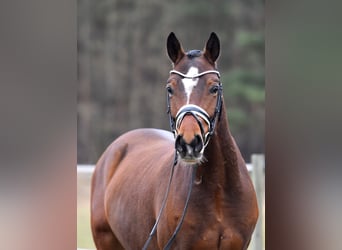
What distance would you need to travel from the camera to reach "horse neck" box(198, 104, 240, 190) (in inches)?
75.2

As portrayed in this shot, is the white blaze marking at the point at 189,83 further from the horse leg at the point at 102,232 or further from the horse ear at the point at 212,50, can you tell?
the horse leg at the point at 102,232

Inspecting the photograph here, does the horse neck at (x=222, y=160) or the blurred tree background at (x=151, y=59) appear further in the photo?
the blurred tree background at (x=151, y=59)

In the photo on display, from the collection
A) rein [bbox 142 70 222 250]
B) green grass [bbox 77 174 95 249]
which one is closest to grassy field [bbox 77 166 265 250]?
green grass [bbox 77 174 95 249]

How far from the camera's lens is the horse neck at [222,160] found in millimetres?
1911

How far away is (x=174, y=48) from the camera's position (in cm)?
191

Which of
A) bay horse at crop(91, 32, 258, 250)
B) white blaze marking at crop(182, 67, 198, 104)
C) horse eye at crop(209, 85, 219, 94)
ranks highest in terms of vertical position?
white blaze marking at crop(182, 67, 198, 104)

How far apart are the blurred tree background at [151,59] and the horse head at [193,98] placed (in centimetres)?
26

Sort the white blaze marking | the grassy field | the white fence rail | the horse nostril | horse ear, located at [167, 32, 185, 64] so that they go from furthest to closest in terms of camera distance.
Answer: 1. the grassy field
2. the white fence rail
3. horse ear, located at [167, 32, 185, 64]
4. the white blaze marking
5. the horse nostril

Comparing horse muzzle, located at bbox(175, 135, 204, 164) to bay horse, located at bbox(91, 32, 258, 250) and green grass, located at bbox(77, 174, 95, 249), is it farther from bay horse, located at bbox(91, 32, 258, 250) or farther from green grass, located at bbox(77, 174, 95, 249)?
green grass, located at bbox(77, 174, 95, 249)

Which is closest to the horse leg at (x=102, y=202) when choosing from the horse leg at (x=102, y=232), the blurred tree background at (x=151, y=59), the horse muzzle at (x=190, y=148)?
the horse leg at (x=102, y=232)

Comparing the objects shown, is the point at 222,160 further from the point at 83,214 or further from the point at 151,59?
the point at 83,214
